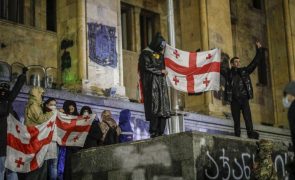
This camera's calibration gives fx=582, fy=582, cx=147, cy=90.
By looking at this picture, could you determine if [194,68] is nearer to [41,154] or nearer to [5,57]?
[41,154]

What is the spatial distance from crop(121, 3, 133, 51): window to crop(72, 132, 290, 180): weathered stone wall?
37.0 ft

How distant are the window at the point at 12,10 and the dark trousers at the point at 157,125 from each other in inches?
348

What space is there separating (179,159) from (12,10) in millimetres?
10755

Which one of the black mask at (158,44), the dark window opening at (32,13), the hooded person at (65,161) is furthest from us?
the dark window opening at (32,13)

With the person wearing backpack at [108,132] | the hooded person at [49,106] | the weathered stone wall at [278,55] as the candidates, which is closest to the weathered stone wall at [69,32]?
the person wearing backpack at [108,132]

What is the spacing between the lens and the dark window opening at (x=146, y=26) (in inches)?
842

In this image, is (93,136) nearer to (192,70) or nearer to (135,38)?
(192,70)

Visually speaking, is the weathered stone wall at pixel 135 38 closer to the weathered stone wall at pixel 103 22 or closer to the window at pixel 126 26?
the window at pixel 126 26

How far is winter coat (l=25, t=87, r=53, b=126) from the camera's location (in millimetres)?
9578

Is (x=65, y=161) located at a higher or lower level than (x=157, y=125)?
lower

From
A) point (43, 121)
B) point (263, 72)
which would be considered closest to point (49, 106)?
point (43, 121)

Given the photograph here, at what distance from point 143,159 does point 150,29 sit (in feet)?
44.2

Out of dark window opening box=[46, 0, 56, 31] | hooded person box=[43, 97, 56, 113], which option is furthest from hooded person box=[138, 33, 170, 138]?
dark window opening box=[46, 0, 56, 31]

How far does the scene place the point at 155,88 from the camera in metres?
9.80
